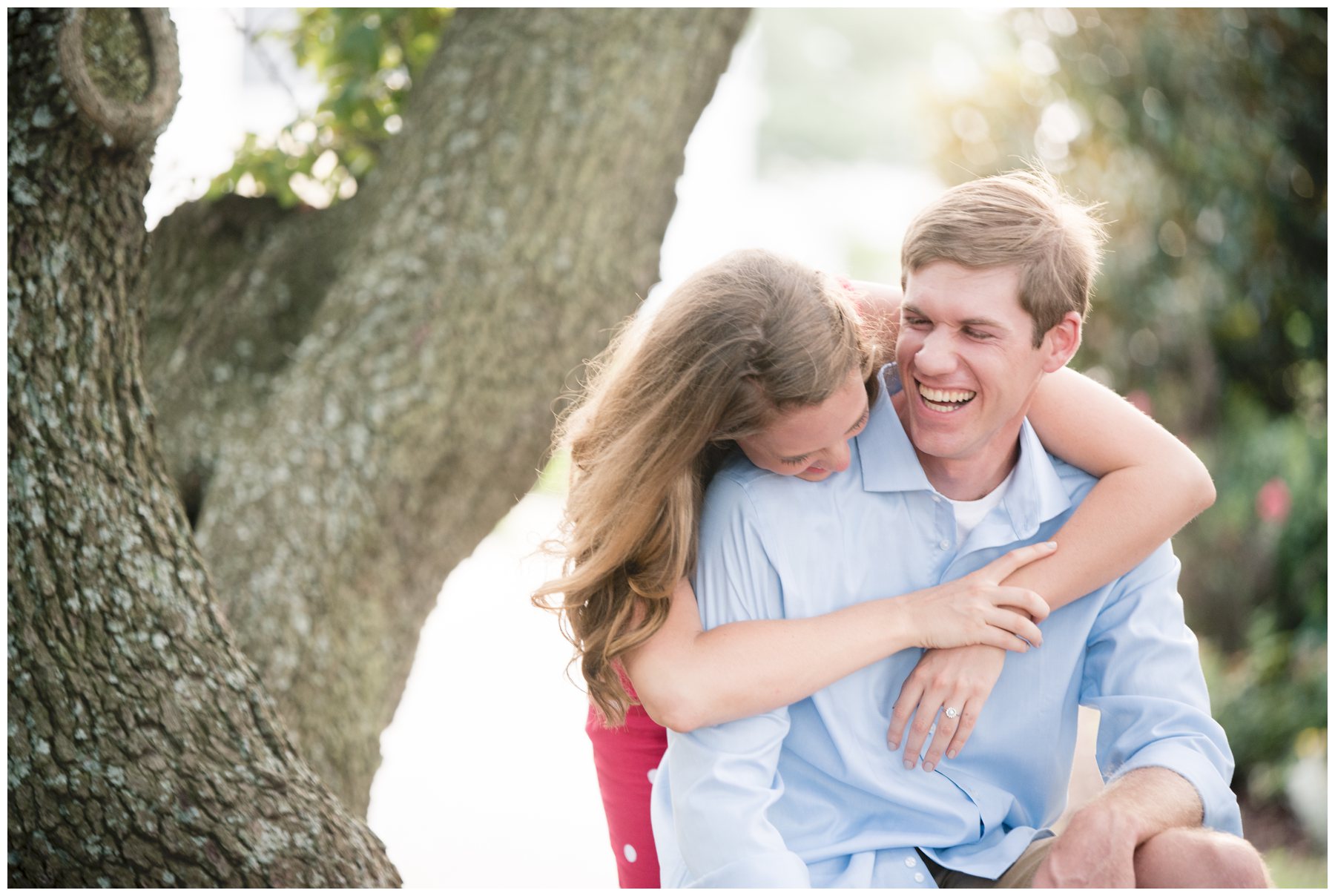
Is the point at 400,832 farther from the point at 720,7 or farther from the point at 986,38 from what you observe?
the point at 986,38

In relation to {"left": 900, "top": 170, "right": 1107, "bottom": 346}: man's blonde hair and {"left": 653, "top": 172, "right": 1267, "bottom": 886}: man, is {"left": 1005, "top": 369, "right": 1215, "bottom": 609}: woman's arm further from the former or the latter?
{"left": 900, "top": 170, "right": 1107, "bottom": 346}: man's blonde hair

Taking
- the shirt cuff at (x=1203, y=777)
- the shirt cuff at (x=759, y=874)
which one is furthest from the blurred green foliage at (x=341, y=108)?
the shirt cuff at (x=1203, y=777)

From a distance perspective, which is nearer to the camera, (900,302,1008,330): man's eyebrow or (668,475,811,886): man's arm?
(668,475,811,886): man's arm

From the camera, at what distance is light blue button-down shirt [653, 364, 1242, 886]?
86.4 inches

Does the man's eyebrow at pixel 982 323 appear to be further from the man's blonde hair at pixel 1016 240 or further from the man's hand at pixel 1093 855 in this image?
the man's hand at pixel 1093 855

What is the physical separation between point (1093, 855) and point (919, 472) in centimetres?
74

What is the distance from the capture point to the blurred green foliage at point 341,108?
3.60 m

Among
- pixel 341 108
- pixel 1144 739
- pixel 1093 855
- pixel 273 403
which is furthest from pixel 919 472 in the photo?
pixel 341 108

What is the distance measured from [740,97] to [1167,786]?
18.5 metres

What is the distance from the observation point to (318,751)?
A: 9.87ft

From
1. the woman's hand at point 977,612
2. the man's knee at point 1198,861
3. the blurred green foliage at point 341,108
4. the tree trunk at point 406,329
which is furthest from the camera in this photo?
the blurred green foliage at point 341,108

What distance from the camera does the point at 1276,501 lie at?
19.9ft

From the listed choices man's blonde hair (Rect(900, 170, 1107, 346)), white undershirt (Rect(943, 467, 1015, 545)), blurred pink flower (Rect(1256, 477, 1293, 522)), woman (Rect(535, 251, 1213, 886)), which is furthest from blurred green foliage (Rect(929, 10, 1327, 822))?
woman (Rect(535, 251, 1213, 886))

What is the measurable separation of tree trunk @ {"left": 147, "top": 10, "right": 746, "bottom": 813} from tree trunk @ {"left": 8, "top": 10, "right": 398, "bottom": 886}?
66cm
